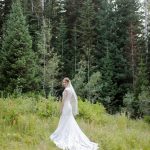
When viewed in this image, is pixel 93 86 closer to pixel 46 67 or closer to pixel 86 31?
pixel 46 67

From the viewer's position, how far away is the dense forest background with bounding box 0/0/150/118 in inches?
1531

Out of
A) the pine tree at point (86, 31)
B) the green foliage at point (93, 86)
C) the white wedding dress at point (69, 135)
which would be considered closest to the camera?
the white wedding dress at point (69, 135)

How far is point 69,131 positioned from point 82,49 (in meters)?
37.3

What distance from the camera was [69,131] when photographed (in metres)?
12.7

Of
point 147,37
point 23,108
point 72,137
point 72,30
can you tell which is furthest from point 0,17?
point 72,137

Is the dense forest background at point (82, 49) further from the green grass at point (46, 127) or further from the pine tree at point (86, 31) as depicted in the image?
the green grass at point (46, 127)

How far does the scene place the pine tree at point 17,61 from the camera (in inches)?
1478

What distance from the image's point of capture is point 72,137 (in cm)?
1261

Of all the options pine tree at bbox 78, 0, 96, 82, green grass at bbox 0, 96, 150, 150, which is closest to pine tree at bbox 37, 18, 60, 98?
pine tree at bbox 78, 0, 96, 82

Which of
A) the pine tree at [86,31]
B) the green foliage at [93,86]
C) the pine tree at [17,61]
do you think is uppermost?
the pine tree at [86,31]

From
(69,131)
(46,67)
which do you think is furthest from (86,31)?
(69,131)

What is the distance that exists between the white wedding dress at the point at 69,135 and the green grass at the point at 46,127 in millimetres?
306

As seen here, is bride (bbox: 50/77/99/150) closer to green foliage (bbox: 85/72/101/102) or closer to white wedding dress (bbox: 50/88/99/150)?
white wedding dress (bbox: 50/88/99/150)

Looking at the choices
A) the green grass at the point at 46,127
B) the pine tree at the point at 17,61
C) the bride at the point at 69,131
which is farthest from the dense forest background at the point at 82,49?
the bride at the point at 69,131
